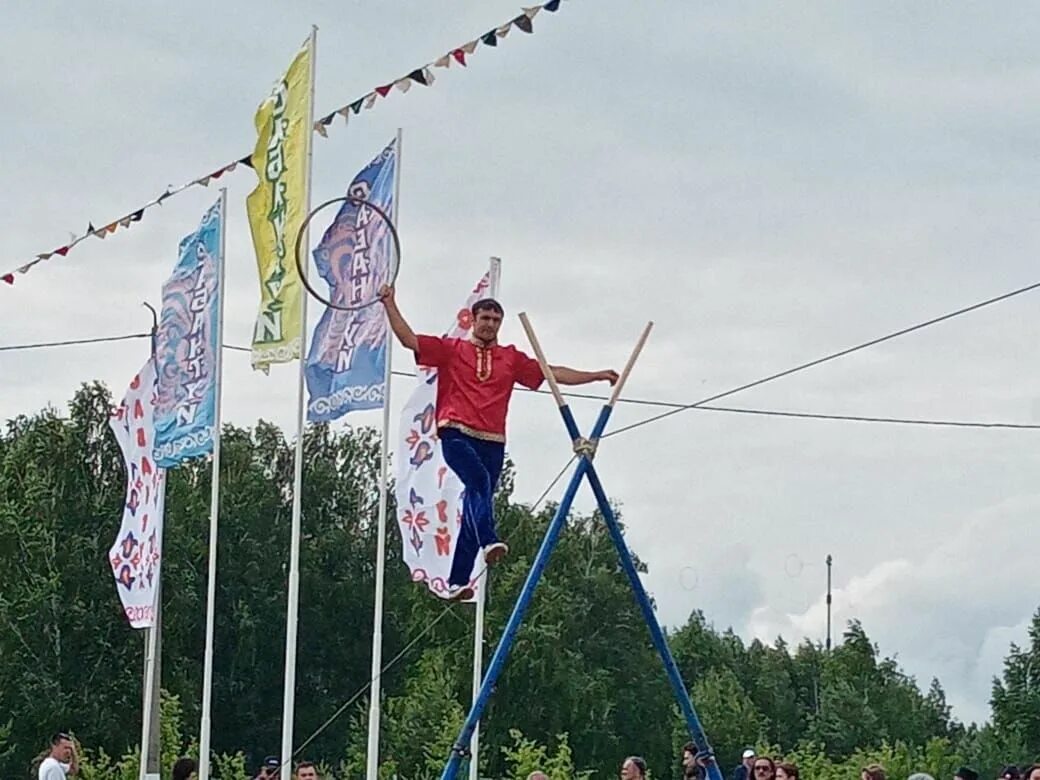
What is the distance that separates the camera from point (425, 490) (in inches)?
727

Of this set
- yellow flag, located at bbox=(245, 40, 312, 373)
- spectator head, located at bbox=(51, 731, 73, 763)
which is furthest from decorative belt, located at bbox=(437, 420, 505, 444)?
yellow flag, located at bbox=(245, 40, 312, 373)

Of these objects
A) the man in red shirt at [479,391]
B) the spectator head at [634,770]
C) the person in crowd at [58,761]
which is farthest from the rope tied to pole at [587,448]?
the person in crowd at [58,761]

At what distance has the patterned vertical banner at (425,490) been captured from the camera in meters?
18.1

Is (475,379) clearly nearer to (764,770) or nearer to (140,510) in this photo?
(764,770)

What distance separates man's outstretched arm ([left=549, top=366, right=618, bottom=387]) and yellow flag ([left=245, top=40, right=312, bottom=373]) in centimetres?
812

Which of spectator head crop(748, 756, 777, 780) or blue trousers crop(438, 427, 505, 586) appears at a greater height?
blue trousers crop(438, 427, 505, 586)

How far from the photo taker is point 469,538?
440 inches

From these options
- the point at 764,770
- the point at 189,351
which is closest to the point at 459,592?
the point at 764,770

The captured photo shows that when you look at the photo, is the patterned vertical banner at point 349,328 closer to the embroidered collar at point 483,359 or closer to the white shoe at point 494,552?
the embroidered collar at point 483,359

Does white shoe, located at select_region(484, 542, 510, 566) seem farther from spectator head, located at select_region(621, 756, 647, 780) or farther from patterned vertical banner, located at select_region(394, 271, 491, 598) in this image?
patterned vertical banner, located at select_region(394, 271, 491, 598)

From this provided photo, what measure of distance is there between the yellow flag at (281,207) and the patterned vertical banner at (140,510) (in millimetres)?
2755

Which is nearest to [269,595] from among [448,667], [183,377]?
[448,667]

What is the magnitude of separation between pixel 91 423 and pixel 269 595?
669 cm

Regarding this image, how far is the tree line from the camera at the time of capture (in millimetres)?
47875
